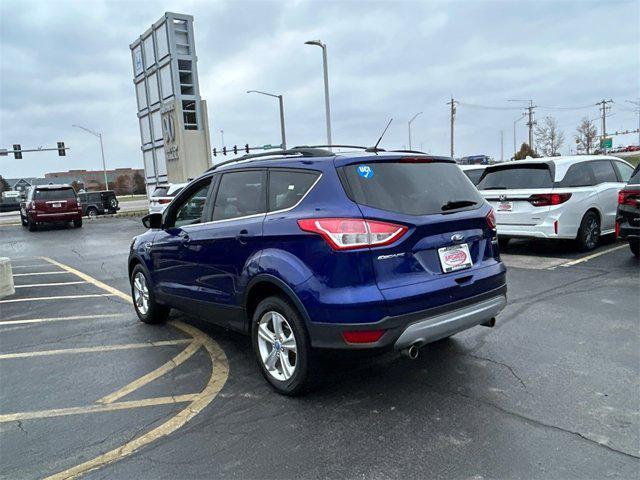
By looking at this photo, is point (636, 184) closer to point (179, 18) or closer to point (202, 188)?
point (202, 188)

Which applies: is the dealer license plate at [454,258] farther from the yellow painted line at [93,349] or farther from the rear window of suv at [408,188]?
the yellow painted line at [93,349]

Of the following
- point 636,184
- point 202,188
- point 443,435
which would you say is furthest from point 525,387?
point 636,184

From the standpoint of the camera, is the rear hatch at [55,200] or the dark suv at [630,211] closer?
the dark suv at [630,211]

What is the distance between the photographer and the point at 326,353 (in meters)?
3.48

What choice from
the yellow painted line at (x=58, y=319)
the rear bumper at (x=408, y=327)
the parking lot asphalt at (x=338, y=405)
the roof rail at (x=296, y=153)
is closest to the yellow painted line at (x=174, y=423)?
the parking lot asphalt at (x=338, y=405)

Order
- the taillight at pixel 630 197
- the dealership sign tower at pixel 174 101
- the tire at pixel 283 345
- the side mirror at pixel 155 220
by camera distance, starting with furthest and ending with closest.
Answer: the dealership sign tower at pixel 174 101, the taillight at pixel 630 197, the side mirror at pixel 155 220, the tire at pixel 283 345

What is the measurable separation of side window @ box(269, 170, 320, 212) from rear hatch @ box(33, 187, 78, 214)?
66.7ft

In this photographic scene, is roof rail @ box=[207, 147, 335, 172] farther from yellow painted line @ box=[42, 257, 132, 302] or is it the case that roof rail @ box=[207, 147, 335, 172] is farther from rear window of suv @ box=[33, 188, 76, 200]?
rear window of suv @ box=[33, 188, 76, 200]

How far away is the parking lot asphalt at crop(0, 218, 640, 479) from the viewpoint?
2.93 m

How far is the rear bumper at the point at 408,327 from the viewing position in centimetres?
330

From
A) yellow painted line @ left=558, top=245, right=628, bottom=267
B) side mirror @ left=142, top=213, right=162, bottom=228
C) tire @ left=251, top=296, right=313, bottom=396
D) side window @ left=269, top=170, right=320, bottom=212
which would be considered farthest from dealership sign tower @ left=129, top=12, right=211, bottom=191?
tire @ left=251, top=296, right=313, bottom=396

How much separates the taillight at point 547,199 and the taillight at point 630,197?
0.94m

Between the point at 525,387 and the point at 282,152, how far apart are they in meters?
2.64

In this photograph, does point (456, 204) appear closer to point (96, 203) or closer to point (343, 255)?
point (343, 255)
